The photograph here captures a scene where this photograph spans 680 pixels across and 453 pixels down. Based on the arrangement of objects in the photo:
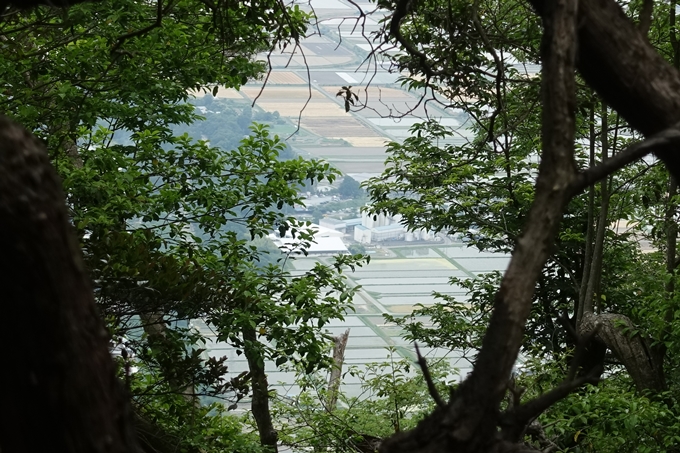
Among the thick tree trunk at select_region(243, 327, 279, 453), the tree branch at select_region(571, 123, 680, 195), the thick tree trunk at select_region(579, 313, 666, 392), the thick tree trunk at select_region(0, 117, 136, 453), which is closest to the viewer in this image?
the thick tree trunk at select_region(0, 117, 136, 453)

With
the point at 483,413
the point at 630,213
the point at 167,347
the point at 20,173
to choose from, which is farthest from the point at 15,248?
the point at 630,213

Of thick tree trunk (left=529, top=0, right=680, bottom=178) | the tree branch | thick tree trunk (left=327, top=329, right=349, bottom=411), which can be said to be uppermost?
thick tree trunk (left=529, top=0, right=680, bottom=178)

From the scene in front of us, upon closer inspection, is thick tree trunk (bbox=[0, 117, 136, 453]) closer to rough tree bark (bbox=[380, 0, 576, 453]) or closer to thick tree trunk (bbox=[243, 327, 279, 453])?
rough tree bark (bbox=[380, 0, 576, 453])

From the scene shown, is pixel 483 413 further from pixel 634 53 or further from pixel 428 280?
pixel 428 280

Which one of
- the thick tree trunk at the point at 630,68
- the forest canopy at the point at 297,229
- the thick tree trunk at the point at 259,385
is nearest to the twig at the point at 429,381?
the forest canopy at the point at 297,229

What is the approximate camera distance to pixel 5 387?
0.78m

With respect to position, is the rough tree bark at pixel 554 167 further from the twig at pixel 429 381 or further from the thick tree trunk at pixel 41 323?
the thick tree trunk at pixel 41 323

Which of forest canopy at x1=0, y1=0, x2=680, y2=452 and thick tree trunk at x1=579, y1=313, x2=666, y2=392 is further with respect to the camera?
thick tree trunk at x1=579, y1=313, x2=666, y2=392

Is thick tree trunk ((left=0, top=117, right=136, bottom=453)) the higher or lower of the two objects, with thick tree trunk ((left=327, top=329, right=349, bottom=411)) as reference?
higher

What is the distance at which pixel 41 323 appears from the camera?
785mm

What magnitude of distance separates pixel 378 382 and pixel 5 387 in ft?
16.4

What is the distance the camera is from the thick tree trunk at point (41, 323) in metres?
0.77

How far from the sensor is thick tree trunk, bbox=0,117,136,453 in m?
0.77

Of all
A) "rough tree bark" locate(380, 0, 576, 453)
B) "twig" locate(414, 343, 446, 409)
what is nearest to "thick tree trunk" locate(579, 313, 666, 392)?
"rough tree bark" locate(380, 0, 576, 453)
